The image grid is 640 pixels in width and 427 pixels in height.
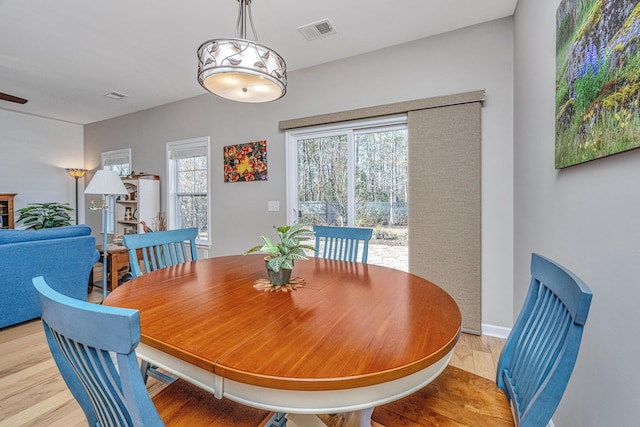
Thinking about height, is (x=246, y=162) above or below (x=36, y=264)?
above

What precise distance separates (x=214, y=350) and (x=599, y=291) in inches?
51.5

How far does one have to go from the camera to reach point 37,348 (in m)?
2.30

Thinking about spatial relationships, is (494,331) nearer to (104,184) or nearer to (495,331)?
(495,331)

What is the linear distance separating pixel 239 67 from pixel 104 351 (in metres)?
1.34

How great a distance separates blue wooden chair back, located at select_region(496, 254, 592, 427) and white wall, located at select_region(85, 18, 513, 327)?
5.40ft

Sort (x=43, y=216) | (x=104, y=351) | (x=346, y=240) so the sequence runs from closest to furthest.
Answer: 1. (x=104, y=351)
2. (x=346, y=240)
3. (x=43, y=216)

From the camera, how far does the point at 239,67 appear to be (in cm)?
146

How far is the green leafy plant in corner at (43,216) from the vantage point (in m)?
4.66

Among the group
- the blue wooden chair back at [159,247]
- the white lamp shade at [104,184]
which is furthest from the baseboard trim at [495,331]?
the white lamp shade at [104,184]

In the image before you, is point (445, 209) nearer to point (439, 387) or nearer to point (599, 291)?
point (599, 291)

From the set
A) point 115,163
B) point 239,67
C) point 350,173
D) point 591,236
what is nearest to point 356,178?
point 350,173

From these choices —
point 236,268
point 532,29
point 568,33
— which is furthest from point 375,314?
point 532,29

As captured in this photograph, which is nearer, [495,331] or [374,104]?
[495,331]

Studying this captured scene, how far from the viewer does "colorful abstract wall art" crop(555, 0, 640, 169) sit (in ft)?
2.72
